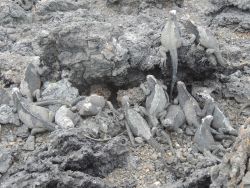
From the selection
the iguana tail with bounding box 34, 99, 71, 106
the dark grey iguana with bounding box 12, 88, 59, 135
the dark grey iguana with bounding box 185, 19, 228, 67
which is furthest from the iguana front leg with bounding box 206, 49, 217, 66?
the dark grey iguana with bounding box 12, 88, 59, 135

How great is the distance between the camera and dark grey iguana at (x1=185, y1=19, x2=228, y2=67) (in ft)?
27.3

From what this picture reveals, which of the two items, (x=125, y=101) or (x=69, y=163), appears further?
(x=125, y=101)

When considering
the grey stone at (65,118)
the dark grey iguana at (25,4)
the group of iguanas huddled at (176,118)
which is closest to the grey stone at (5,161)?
the grey stone at (65,118)

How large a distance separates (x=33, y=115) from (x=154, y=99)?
184 centimetres

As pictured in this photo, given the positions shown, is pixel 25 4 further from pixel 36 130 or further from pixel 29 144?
pixel 29 144

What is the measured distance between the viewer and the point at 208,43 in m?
8.34

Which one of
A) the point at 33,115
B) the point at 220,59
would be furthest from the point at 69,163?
the point at 220,59

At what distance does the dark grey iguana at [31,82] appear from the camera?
26.6 feet

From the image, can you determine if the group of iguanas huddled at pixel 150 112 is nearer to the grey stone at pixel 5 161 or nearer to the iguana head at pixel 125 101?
the iguana head at pixel 125 101

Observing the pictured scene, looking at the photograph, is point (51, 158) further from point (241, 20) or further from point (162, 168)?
point (241, 20)

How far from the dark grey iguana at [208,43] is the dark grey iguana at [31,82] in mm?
2619

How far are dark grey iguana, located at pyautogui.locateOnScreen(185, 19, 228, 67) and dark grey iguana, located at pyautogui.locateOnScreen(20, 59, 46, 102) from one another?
2.62 metres

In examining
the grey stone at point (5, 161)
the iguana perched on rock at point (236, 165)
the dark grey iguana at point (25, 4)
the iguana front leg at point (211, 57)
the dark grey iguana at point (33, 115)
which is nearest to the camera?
the iguana perched on rock at point (236, 165)

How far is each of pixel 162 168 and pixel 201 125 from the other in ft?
3.03
